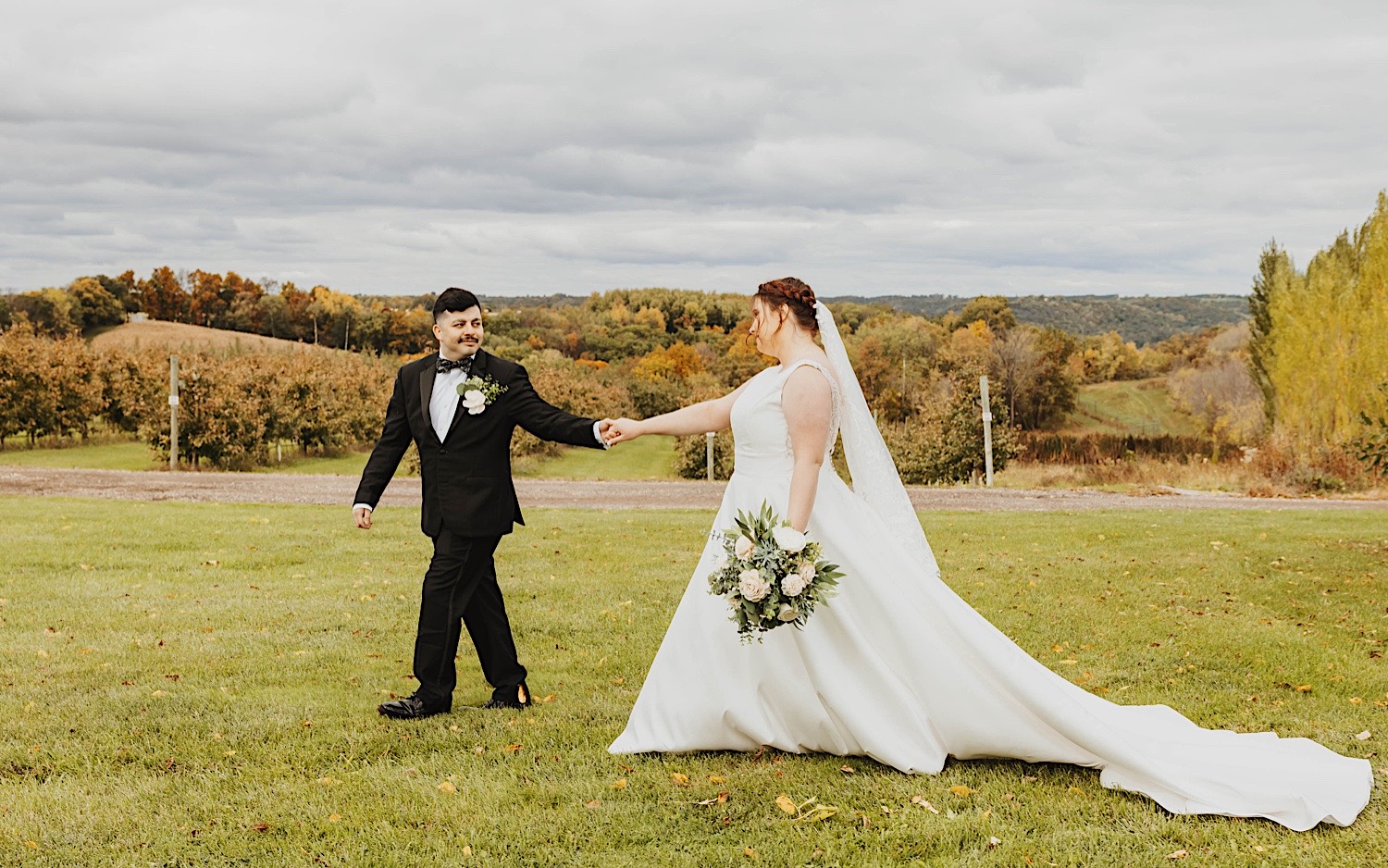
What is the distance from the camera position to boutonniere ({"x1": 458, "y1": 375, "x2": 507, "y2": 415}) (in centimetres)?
602

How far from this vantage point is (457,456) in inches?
242

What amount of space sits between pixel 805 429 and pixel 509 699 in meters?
2.52

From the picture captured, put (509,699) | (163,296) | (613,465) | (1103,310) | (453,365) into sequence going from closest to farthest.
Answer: (453,365) < (509,699) < (613,465) < (163,296) < (1103,310)

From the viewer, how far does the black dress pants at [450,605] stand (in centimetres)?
619

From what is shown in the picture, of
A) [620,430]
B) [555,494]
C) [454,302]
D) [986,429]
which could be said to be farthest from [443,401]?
[986,429]

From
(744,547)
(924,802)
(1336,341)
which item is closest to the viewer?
(924,802)

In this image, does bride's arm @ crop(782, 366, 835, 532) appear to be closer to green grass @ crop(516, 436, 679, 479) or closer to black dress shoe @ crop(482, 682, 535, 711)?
black dress shoe @ crop(482, 682, 535, 711)

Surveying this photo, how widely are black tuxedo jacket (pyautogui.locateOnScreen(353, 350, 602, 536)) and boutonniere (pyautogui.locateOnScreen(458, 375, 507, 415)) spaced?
5cm

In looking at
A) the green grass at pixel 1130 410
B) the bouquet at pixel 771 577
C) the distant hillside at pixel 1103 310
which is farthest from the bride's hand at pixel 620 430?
the distant hillside at pixel 1103 310

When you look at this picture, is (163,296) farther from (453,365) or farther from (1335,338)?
(453,365)

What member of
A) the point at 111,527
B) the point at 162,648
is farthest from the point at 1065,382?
the point at 162,648

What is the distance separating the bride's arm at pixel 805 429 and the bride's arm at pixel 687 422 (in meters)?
0.30

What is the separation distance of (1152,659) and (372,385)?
30.8 meters

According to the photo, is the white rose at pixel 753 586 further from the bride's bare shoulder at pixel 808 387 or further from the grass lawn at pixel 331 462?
the grass lawn at pixel 331 462
